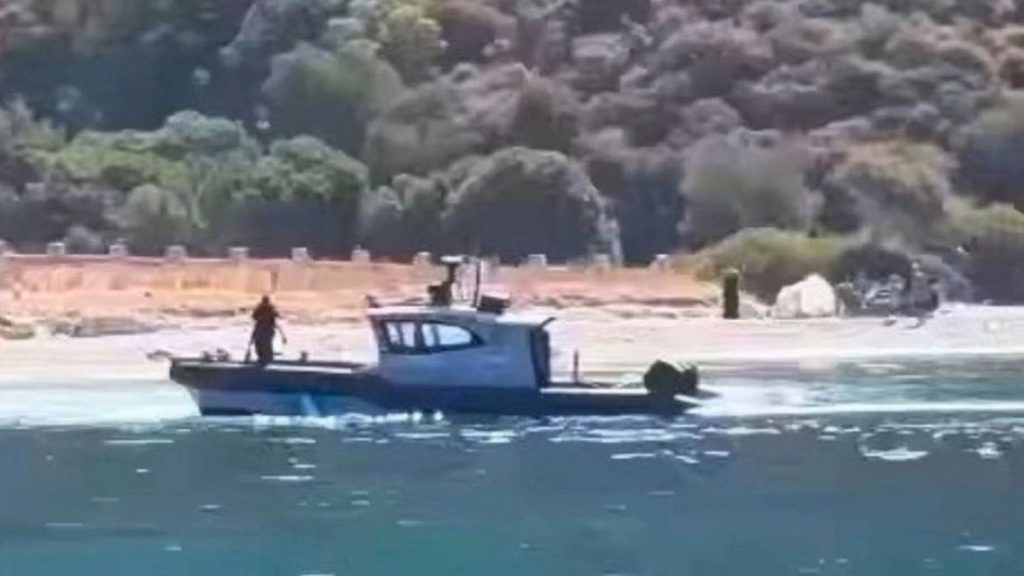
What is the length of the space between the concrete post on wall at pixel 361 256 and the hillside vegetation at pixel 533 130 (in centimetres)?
171

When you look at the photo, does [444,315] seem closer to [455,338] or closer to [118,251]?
[455,338]

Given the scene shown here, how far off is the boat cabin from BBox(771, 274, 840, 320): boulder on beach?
2292 cm

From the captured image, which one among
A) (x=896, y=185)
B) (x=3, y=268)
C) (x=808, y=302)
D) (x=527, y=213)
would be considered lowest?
(x=808, y=302)

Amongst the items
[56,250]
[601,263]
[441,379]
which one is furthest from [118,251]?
[441,379]

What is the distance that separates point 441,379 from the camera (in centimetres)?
4428

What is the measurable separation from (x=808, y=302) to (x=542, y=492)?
3147 cm

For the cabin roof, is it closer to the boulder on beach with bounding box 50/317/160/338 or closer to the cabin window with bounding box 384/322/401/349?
the cabin window with bounding box 384/322/401/349

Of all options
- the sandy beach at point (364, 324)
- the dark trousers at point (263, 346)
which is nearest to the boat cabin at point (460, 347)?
the dark trousers at point (263, 346)

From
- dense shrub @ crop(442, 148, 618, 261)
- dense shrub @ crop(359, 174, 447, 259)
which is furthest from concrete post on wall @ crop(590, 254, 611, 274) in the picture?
dense shrub @ crop(359, 174, 447, 259)

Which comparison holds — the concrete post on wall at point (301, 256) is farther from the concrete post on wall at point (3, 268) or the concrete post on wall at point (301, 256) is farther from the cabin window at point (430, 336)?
the cabin window at point (430, 336)

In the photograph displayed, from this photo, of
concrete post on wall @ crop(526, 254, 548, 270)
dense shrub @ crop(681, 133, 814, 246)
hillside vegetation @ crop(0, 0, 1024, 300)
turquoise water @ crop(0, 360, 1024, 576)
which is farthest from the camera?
dense shrub @ crop(681, 133, 814, 246)

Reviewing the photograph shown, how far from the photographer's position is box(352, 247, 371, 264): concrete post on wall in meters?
73.6

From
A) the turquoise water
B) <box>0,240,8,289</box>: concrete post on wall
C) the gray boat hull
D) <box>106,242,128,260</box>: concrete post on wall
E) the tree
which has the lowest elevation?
the turquoise water

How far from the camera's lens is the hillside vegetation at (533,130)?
A: 79.0 m
